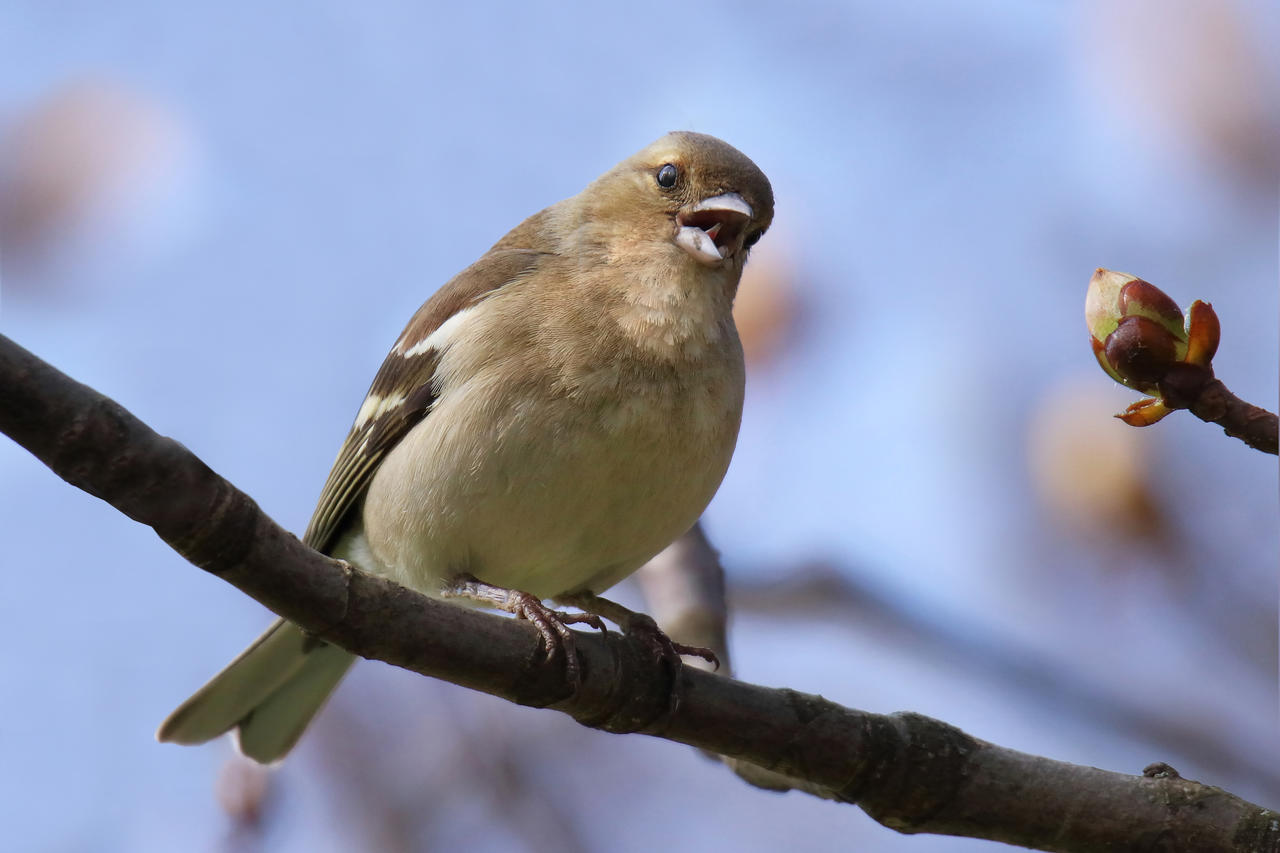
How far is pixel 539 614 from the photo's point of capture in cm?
341

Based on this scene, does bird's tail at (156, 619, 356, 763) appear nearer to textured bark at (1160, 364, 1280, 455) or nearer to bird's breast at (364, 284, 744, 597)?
bird's breast at (364, 284, 744, 597)

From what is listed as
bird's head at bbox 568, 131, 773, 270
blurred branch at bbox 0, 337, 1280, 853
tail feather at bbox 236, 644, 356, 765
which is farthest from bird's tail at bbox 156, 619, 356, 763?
bird's head at bbox 568, 131, 773, 270

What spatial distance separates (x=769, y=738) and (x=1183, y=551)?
1914 millimetres

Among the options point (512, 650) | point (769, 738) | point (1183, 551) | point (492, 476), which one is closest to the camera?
point (512, 650)

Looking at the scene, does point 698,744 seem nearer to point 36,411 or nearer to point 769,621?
point 769,621

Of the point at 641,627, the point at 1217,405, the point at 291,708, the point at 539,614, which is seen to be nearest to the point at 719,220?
the point at 641,627

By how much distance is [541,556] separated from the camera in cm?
418

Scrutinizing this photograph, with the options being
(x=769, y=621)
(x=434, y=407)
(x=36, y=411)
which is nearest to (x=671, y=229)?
(x=434, y=407)

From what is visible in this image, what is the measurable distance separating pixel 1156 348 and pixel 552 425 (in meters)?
2.14

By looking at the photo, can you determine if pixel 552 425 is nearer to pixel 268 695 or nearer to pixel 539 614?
pixel 539 614

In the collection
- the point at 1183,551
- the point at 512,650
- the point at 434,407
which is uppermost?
the point at 1183,551

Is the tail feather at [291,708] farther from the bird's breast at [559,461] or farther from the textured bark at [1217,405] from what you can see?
the textured bark at [1217,405]

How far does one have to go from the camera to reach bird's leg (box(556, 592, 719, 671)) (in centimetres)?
354

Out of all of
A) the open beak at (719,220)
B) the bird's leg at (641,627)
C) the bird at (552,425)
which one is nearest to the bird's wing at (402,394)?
the bird at (552,425)
